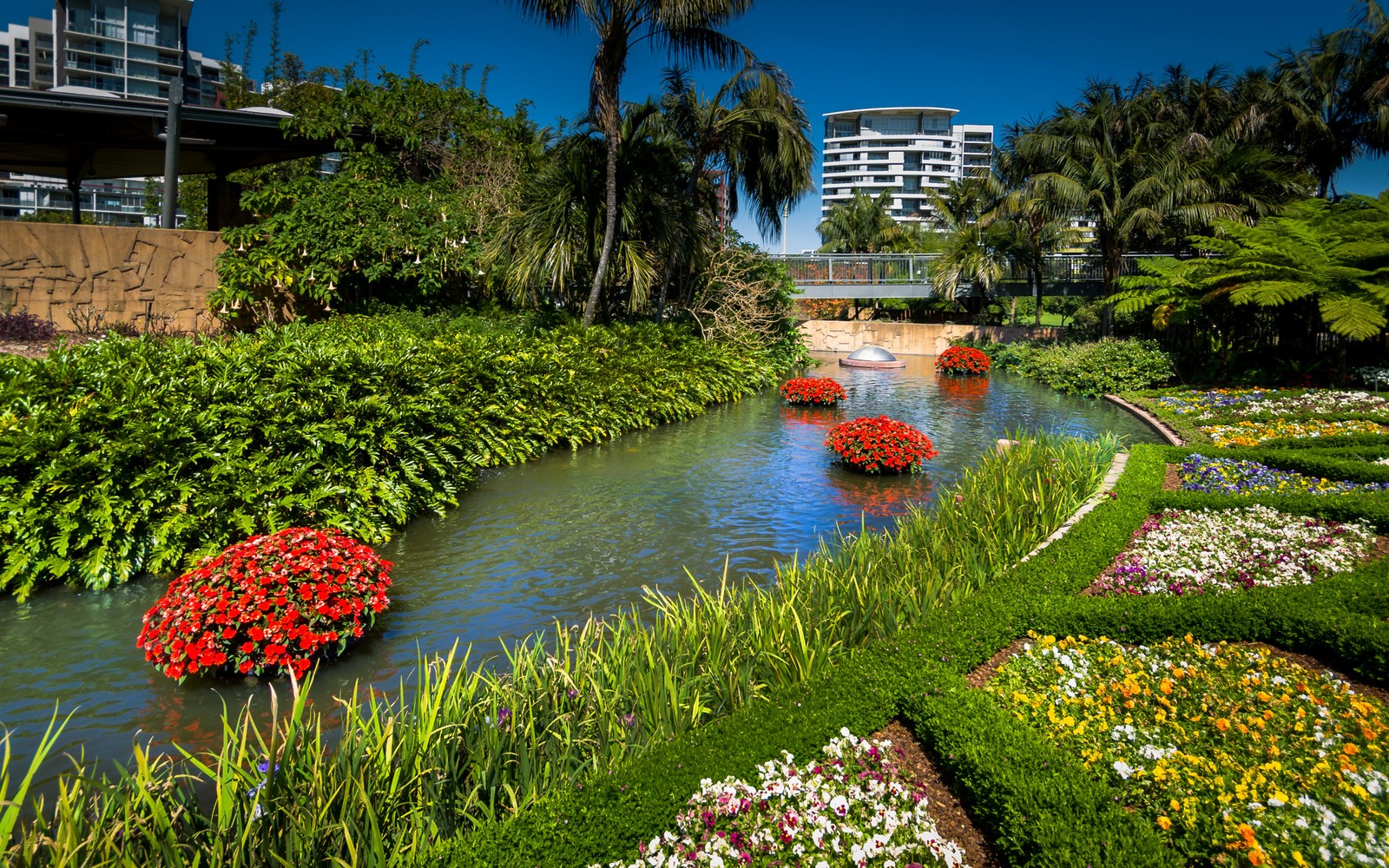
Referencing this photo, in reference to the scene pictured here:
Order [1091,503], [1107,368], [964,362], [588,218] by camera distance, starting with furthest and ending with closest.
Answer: [964,362] < [1107,368] < [588,218] < [1091,503]

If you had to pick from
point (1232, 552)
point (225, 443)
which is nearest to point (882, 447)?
point (1232, 552)

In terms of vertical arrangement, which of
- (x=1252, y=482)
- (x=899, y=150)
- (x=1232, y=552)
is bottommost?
(x=1232, y=552)

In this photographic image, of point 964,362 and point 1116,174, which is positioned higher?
point 1116,174

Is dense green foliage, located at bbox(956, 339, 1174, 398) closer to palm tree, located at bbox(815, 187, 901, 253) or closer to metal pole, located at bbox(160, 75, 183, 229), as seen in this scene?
metal pole, located at bbox(160, 75, 183, 229)

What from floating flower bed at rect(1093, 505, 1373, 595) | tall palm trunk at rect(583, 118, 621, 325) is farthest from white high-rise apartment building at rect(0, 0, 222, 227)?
floating flower bed at rect(1093, 505, 1373, 595)

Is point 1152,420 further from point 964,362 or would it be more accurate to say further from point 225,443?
point 225,443

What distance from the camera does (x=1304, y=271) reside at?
16.0 m

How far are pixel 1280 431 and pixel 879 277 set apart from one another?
21554mm

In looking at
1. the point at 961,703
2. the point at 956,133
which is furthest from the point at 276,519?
the point at 956,133

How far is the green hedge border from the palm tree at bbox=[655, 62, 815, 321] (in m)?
14.4

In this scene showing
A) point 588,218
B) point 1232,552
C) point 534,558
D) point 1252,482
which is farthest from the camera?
point 588,218

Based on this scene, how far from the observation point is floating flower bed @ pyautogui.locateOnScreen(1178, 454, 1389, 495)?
317 inches

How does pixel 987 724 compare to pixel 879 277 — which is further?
pixel 879 277

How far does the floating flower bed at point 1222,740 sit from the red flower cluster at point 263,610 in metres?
3.65
